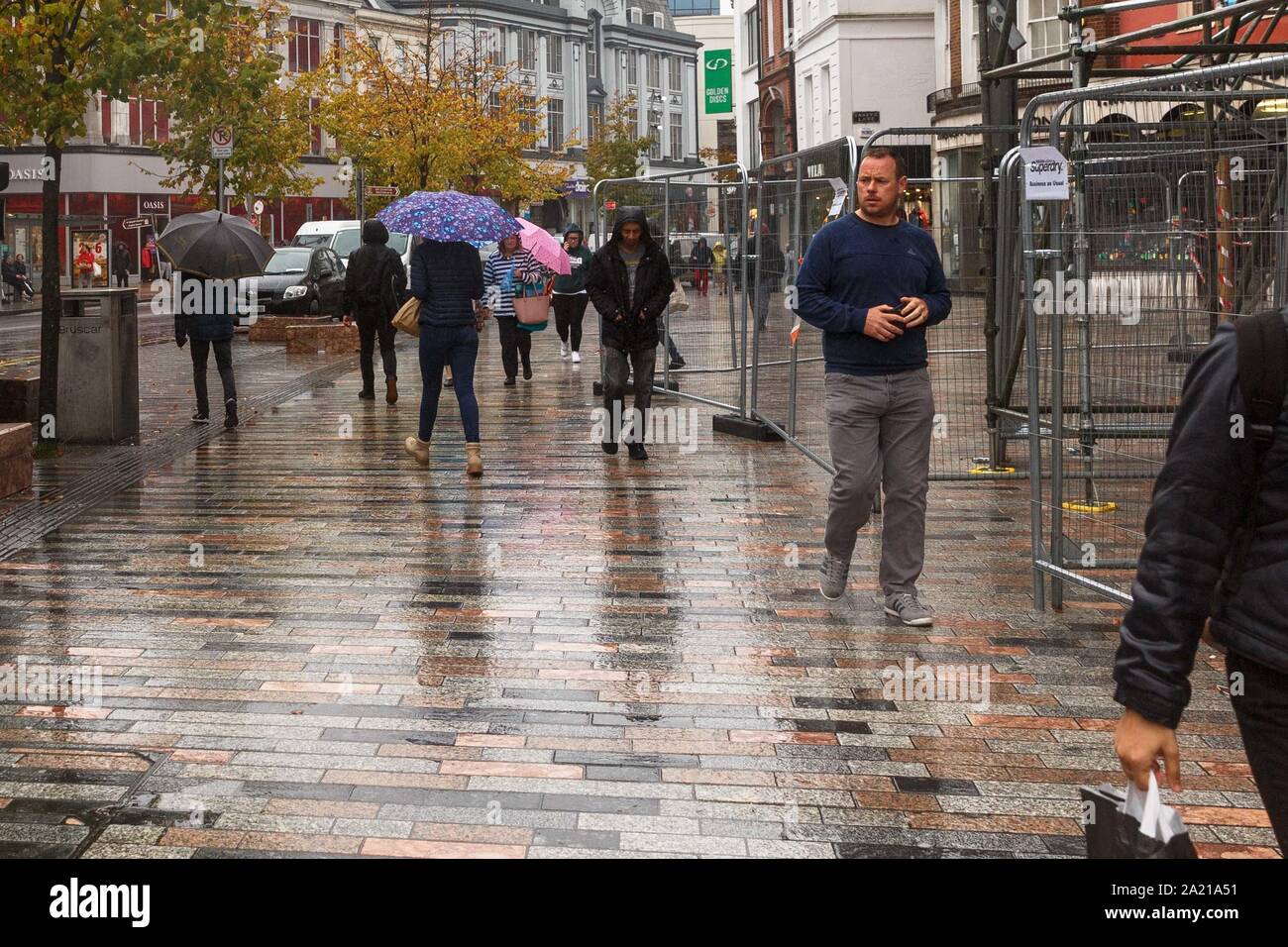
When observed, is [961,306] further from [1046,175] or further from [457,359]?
[1046,175]

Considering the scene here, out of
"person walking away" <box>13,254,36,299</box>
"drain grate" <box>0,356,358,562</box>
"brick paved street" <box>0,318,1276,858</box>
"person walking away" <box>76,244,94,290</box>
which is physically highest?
"person walking away" <box>76,244,94,290</box>

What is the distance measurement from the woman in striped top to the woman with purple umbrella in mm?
6208

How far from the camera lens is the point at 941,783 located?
16.8 ft

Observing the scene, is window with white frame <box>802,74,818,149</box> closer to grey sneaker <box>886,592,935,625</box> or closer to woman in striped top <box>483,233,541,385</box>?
woman in striped top <box>483,233,541,385</box>

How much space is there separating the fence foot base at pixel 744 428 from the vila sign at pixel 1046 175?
6.83m

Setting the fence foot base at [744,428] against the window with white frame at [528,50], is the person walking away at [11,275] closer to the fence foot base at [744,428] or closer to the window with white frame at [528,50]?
the fence foot base at [744,428]

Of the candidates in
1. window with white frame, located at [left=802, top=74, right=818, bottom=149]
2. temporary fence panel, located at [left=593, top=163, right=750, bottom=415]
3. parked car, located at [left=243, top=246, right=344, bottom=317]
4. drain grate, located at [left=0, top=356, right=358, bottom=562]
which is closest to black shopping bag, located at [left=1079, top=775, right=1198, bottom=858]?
drain grate, located at [left=0, top=356, right=358, bottom=562]

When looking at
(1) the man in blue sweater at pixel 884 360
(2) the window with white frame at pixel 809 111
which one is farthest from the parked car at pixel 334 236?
(1) the man in blue sweater at pixel 884 360

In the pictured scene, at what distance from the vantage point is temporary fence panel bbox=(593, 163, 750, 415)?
49.1ft

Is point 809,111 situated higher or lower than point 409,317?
higher

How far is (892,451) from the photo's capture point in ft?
24.3

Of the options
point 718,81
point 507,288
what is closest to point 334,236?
point 718,81

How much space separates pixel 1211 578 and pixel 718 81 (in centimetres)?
4669
